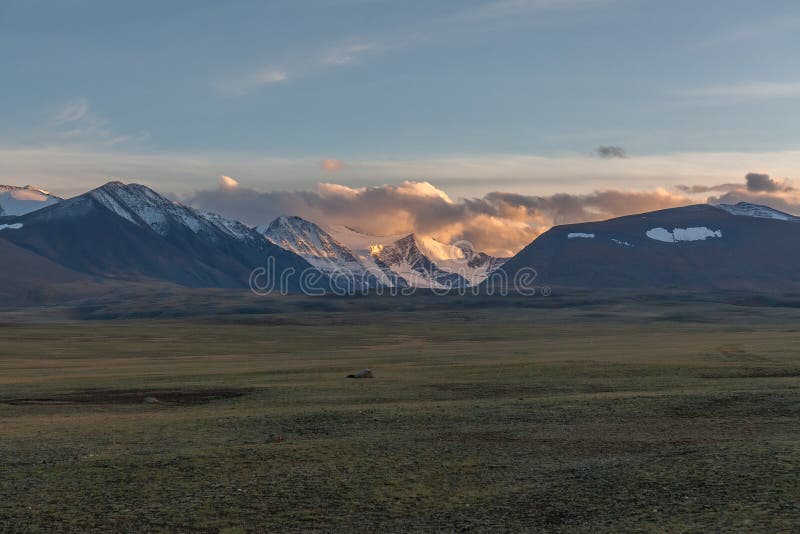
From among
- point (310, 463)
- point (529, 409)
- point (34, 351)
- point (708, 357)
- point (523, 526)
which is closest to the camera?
point (523, 526)

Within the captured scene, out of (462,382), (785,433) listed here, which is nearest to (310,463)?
(785,433)

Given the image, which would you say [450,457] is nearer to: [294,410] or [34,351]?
[294,410]

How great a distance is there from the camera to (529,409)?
41875 mm

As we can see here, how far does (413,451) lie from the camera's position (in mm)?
31609

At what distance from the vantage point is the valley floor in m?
23.5

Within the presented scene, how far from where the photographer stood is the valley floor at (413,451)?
23516mm

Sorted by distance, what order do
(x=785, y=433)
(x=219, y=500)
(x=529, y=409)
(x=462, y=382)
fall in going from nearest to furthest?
(x=219, y=500) < (x=785, y=433) < (x=529, y=409) < (x=462, y=382)

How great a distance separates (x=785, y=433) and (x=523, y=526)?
52.1 feet

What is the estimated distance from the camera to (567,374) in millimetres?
60250

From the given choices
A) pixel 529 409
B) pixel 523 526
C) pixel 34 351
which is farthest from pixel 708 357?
pixel 34 351

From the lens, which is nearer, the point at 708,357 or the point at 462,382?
the point at 462,382

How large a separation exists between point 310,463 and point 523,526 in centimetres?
946

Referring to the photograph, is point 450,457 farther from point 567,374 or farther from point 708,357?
point 708,357

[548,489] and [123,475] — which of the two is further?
[123,475]
